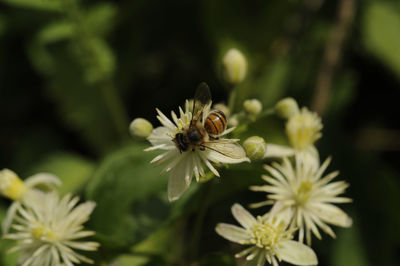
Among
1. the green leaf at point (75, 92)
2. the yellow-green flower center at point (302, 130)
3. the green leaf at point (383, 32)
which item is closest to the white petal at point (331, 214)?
the yellow-green flower center at point (302, 130)

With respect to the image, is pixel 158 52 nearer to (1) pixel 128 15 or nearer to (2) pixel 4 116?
(1) pixel 128 15

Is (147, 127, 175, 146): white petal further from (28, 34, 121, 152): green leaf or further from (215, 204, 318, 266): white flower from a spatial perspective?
(28, 34, 121, 152): green leaf

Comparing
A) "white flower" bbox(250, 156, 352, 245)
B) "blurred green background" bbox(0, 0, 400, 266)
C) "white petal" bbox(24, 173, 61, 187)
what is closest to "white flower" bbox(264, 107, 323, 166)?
"white flower" bbox(250, 156, 352, 245)

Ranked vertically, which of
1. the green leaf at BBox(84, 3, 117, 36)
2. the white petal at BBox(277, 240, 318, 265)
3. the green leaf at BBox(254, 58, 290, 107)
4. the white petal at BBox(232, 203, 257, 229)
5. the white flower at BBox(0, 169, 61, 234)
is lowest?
the white petal at BBox(277, 240, 318, 265)

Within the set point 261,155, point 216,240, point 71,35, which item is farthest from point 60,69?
point 261,155

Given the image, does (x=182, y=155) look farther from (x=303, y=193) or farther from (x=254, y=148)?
(x=303, y=193)

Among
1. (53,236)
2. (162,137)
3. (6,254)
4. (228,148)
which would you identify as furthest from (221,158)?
(6,254)
